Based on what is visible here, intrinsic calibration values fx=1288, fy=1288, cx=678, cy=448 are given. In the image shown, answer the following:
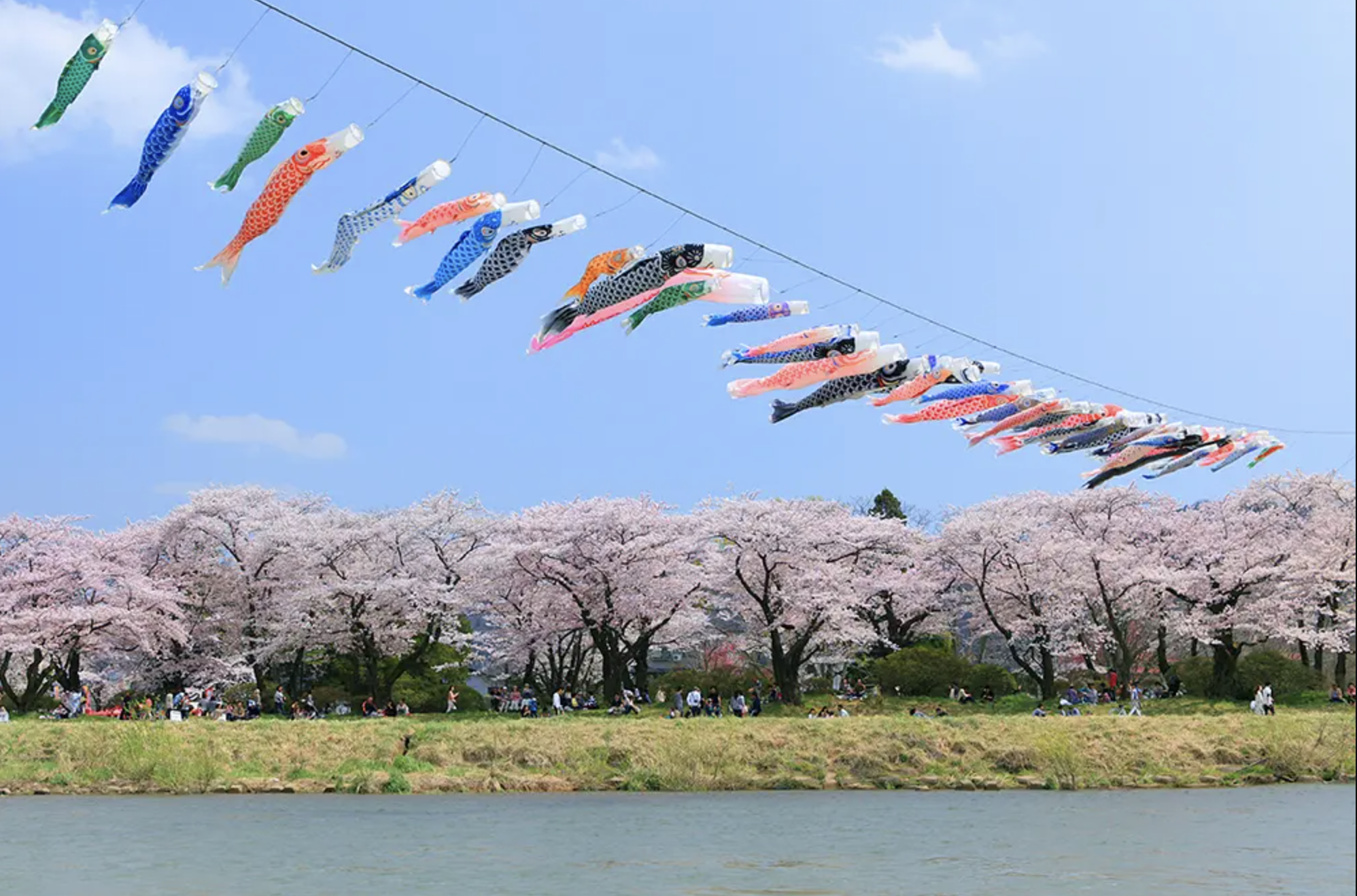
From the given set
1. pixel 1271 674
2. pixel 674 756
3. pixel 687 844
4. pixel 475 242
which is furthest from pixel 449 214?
pixel 1271 674

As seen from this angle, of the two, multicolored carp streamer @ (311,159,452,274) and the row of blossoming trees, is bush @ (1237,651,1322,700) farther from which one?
multicolored carp streamer @ (311,159,452,274)

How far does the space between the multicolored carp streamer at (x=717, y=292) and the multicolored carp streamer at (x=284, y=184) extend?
3615mm

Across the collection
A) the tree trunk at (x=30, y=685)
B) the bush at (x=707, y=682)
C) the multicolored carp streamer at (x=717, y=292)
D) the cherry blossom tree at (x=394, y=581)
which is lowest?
the tree trunk at (x=30, y=685)

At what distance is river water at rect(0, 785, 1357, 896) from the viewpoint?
13.6 m

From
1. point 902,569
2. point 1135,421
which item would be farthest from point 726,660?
point 1135,421

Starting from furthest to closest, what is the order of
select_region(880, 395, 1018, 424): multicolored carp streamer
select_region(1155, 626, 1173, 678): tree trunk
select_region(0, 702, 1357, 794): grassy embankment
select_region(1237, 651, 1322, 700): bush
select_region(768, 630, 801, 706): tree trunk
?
select_region(1155, 626, 1173, 678): tree trunk → select_region(768, 630, 801, 706): tree trunk → select_region(1237, 651, 1322, 700): bush → select_region(0, 702, 1357, 794): grassy embankment → select_region(880, 395, 1018, 424): multicolored carp streamer

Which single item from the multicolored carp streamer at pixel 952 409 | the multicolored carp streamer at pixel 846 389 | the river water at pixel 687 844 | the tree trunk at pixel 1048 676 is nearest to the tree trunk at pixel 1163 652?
the tree trunk at pixel 1048 676

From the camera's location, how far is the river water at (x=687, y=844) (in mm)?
13633

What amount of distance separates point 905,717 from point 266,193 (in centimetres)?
2017

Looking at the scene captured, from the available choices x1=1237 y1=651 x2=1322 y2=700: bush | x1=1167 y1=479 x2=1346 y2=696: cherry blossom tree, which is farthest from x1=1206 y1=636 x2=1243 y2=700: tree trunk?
x1=1237 y1=651 x2=1322 y2=700: bush

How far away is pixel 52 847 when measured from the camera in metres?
15.8

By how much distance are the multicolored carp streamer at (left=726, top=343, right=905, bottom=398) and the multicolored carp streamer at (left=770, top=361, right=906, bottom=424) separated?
6.7 inches

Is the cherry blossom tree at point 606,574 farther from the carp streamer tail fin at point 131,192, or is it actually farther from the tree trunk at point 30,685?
the carp streamer tail fin at point 131,192

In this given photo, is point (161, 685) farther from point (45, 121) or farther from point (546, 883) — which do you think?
point (45, 121)
